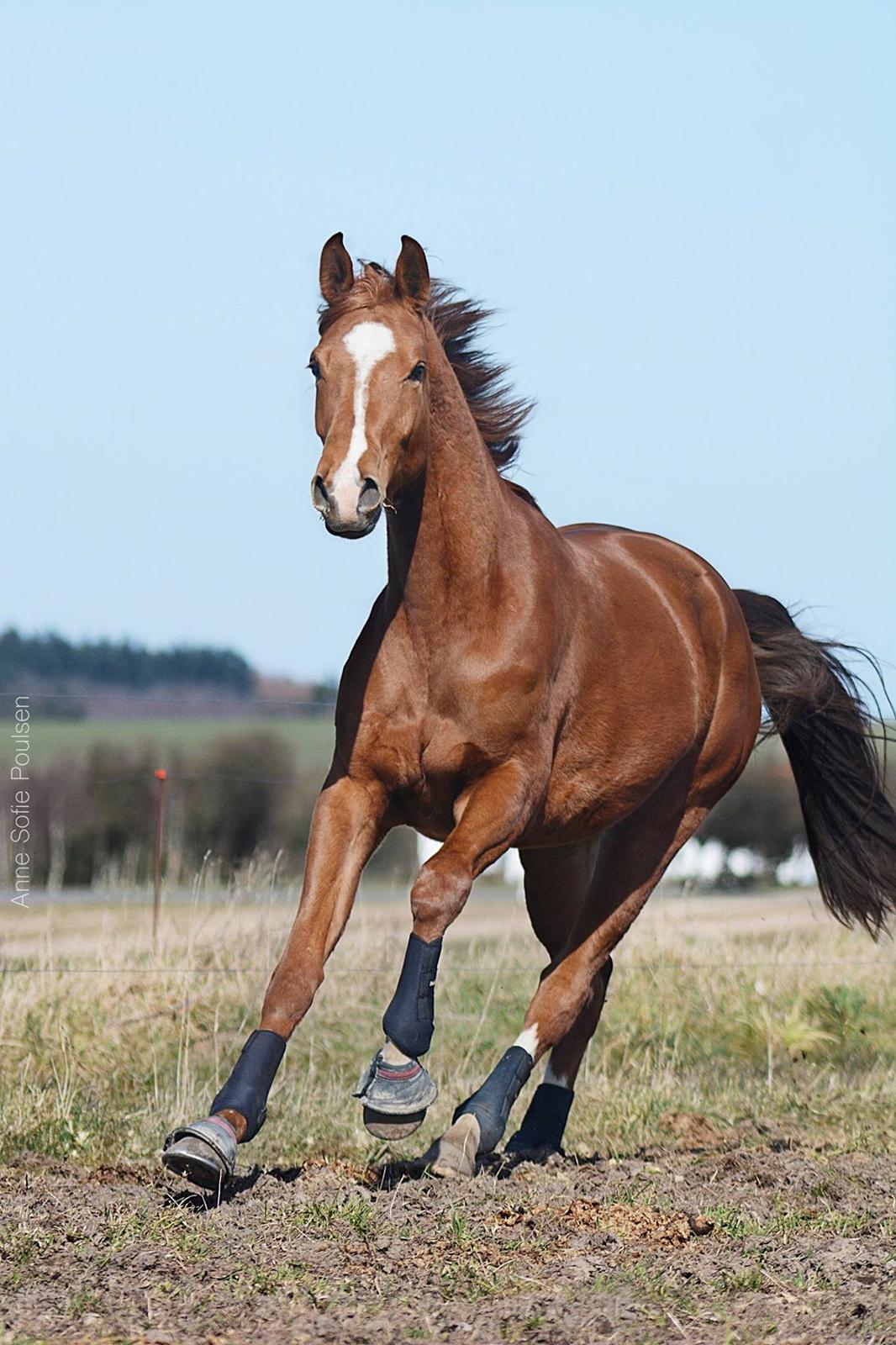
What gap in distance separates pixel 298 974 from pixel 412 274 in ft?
6.76

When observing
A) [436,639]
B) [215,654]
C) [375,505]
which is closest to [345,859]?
[436,639]

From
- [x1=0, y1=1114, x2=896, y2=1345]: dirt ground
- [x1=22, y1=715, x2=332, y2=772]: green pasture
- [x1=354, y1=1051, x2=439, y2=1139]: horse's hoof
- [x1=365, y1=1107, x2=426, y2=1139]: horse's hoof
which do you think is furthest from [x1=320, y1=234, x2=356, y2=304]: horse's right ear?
[x1=22, y1=715, x2=332, y2=772]: green pasture

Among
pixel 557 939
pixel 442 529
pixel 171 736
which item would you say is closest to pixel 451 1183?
pixel 557 939

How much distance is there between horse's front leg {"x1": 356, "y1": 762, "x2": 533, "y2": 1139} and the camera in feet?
15.1

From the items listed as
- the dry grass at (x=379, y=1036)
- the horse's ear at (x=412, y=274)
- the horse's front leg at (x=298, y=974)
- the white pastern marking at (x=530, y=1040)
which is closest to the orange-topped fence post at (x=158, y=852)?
the dry grass at (x=379, y=1036)

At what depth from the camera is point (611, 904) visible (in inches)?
244

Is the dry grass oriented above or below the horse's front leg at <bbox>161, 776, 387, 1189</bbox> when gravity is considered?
below

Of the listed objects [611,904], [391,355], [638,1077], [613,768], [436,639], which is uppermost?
[391,355]

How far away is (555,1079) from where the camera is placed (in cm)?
604

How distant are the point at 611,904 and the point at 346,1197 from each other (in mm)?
2003

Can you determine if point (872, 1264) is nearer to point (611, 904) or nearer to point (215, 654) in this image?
point (611, 904)

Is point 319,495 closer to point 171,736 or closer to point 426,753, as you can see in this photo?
point 426,753

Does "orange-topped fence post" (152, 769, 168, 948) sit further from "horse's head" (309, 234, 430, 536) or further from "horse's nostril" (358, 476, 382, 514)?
"horse's nostril" (358, 476, 382, 514)

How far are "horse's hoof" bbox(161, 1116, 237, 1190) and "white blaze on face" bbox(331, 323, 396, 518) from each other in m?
1.65
